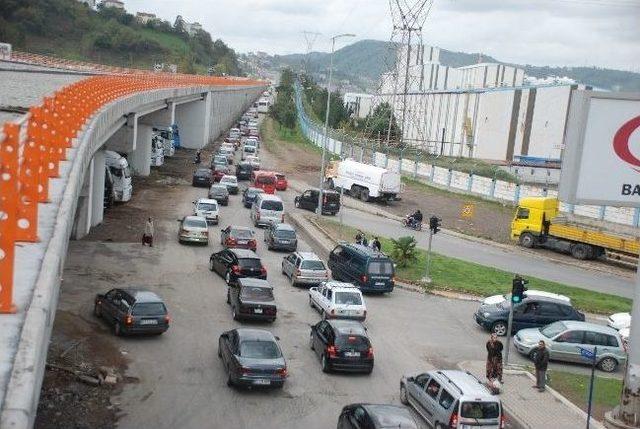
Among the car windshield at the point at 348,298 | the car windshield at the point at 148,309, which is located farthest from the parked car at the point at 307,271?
the car windshield at the point at 148,309

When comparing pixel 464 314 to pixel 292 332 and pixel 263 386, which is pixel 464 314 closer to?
pixel 292 332

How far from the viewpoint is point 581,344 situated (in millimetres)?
21562

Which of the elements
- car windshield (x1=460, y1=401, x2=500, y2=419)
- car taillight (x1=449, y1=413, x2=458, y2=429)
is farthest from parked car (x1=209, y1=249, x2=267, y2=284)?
car windshield (x1=460, y1=401, x2=500, y2=419)

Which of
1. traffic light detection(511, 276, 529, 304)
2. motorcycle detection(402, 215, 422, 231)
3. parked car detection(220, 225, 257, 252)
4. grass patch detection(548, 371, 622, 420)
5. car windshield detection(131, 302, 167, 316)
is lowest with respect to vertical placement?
motorcycle detection(402, 215, 422, 231)

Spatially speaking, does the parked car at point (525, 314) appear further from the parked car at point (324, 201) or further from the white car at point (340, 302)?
the parked car at point (324, 201)

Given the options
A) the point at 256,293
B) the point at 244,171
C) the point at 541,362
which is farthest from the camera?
the point at 244,171

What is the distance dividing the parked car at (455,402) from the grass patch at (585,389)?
3778 millimetres

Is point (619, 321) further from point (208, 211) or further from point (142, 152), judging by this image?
point (142, 152)

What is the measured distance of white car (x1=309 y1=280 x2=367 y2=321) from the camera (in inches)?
907

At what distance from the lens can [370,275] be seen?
27078 mm

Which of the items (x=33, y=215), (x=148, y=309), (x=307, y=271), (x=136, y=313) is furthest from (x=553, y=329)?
(x=33, y=215)

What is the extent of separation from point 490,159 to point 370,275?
6506 centimetres

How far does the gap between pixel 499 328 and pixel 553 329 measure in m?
2.33

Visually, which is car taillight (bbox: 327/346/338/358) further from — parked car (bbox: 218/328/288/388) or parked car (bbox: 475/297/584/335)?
parked car (bbox: 475/297/584/335)
